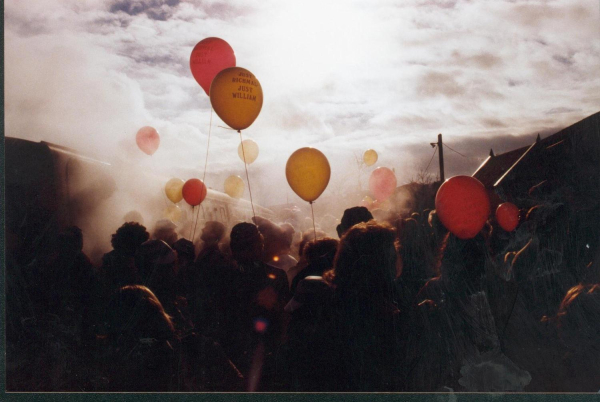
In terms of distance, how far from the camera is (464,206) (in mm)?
2652

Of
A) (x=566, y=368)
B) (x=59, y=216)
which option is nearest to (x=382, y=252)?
(x=566, y=368)

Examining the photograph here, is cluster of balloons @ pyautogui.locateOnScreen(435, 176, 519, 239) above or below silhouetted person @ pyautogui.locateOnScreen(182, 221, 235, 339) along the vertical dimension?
above

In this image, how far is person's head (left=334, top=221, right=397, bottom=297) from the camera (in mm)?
1770

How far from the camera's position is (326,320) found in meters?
1.75

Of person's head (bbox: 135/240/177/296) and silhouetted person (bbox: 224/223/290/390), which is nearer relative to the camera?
silhouetted person (bbox: 224/223/290/390)

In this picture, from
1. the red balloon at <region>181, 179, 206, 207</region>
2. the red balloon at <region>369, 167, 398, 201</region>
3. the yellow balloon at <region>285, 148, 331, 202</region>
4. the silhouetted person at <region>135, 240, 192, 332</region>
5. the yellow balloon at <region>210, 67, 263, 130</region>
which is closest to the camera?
the silhouetted person at <region>135, 240, 192, 332</region>

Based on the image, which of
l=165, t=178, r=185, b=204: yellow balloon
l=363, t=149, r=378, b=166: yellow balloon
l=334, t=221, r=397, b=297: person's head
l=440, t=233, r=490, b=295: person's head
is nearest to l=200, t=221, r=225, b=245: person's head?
Result: l=334, t=221, r=397, b=297: person's head

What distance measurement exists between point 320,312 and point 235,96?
2084mm

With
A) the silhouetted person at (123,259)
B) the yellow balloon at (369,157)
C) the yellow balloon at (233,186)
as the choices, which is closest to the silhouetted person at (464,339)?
the silhouetted person at (123,259)

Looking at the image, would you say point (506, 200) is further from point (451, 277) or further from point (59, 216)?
point (59, 216)

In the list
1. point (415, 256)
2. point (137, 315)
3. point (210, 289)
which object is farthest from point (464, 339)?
point (137, 315)

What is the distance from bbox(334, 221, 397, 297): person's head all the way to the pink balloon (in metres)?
2.85

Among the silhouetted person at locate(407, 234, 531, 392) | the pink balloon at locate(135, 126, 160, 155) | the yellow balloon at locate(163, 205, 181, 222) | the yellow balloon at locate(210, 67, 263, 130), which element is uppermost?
the yellow balloon at locate(210, 67, 263, 130)

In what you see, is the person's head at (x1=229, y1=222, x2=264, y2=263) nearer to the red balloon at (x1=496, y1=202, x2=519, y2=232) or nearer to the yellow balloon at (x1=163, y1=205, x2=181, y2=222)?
the red balloon at (x1=496, y1=202, x2=519, y2=232)
